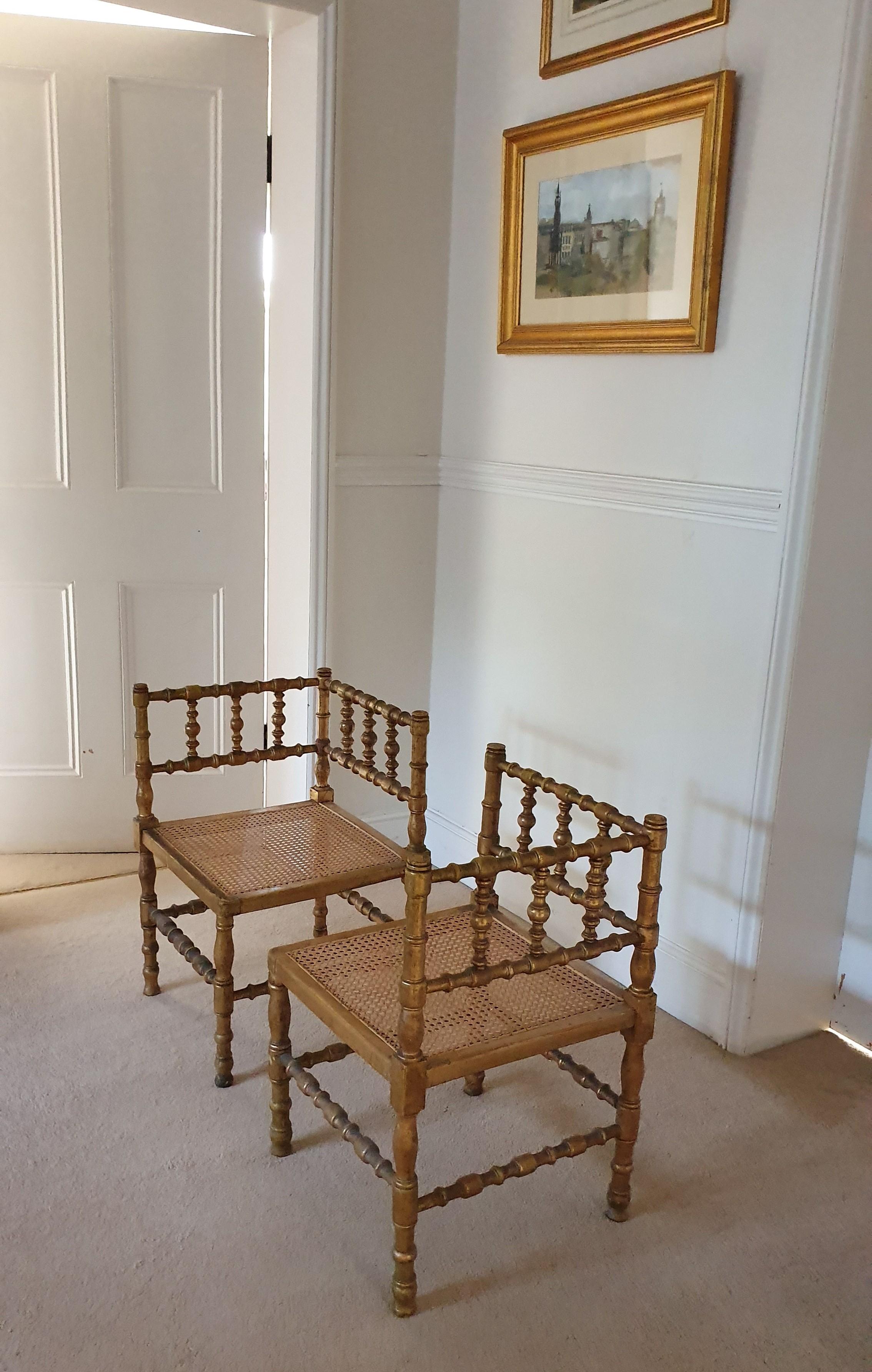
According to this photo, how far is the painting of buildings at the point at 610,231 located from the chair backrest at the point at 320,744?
110 centimetres

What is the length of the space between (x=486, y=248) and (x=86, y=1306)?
8.55ft

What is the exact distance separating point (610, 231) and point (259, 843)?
1.63m

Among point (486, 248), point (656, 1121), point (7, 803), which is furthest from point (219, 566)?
point (656, 1121)

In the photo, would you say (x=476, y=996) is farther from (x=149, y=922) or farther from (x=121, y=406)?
(x=121, y=406)

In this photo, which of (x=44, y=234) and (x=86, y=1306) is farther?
(x=44, y=234)

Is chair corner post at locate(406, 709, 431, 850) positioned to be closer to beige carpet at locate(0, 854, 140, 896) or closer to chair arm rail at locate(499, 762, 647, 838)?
chair arm rail at locate(499, 762, 647, 838)

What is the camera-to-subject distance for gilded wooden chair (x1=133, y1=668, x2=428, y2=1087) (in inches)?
93.5

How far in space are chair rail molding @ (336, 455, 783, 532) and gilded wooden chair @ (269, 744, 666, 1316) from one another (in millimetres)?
754

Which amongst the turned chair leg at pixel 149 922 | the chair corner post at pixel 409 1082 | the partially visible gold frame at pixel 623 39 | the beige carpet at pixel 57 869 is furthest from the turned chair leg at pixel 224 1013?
the partially visible gold frame at pixel 623 39

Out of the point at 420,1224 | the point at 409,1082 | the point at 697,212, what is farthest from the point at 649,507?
the point at 420,1224

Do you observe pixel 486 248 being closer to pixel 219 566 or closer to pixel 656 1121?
pixel 219 566

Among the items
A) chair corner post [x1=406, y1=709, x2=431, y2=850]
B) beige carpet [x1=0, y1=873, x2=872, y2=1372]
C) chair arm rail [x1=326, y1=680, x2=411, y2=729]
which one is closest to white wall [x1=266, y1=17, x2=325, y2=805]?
chair arm rail [x1=326, y1=680, x2=411, y2=729]

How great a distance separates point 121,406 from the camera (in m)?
3.20

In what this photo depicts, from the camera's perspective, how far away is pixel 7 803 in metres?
3.43
